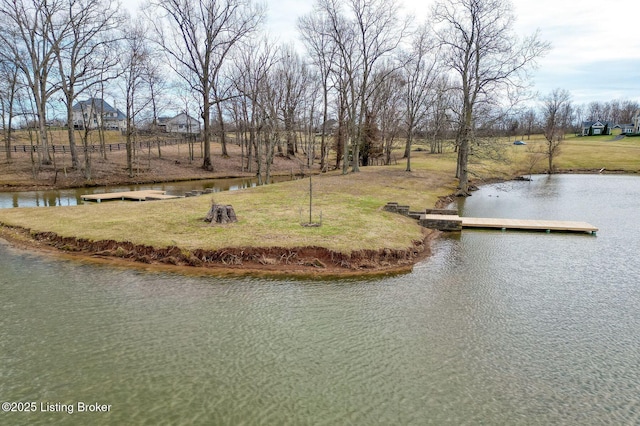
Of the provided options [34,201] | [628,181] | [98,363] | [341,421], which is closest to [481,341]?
[341,421]

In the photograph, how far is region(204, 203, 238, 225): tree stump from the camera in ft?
48.1

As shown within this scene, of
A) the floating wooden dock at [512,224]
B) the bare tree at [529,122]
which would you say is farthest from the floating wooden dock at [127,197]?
the bare tree at [529,122]

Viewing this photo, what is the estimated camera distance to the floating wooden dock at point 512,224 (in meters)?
16.9

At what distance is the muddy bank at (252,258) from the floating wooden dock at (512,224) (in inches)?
215

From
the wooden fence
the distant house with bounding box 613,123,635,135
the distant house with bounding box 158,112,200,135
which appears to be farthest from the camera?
the distant house with bounding box 613,123,635,135

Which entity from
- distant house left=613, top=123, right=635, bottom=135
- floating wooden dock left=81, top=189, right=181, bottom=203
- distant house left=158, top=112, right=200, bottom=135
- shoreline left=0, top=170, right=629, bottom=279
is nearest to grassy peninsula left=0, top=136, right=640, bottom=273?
shoreline left=0, top=170, right=629, bottom=279

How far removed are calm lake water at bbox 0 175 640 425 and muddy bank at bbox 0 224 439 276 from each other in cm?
80

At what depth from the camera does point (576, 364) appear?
6.69 meters

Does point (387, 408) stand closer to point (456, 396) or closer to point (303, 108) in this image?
point (456, 396)

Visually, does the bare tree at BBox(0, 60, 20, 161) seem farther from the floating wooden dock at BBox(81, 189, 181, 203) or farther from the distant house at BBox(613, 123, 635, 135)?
the distant house at BBox(613, 123, 635, 135)

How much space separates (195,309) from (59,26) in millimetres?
34560

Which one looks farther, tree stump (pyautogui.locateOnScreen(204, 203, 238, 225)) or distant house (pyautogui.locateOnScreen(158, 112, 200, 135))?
distant house (pyautogui.locateOnScreen(158, 112, 200, 135))

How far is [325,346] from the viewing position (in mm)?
7074

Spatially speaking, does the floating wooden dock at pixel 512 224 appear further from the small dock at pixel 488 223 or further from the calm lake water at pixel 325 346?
the calm lake water at pixel 325 346
